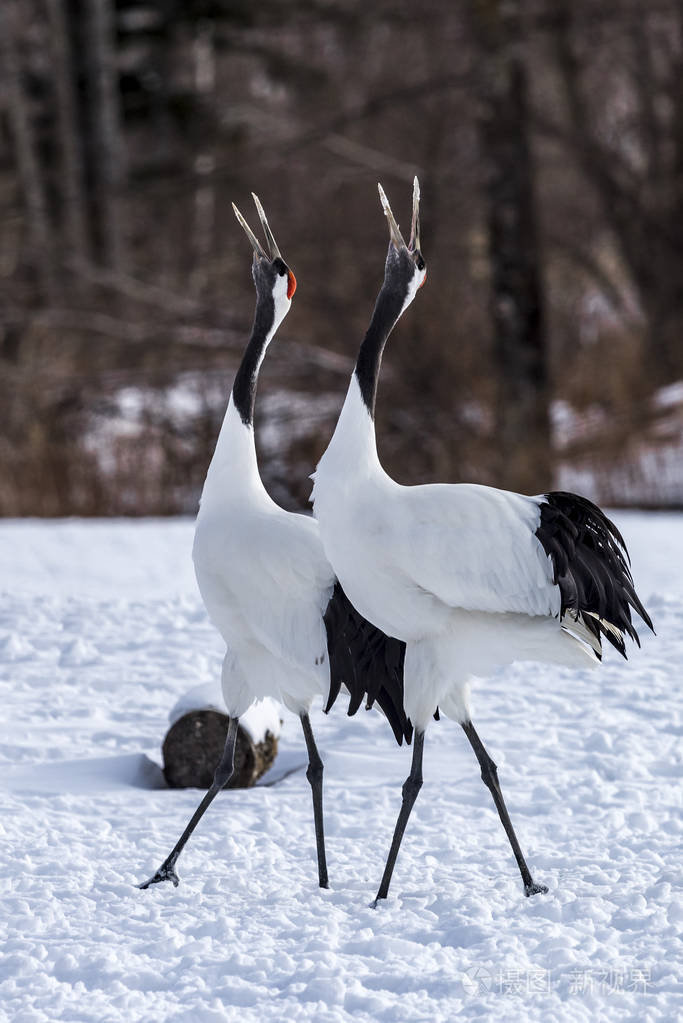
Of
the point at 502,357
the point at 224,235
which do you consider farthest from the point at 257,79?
the point at 502,357

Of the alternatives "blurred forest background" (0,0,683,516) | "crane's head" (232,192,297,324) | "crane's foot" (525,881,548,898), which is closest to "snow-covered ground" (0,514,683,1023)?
"crane's foot" (525,881,548,898)

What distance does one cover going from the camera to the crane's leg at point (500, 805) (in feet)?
12.1

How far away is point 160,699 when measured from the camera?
5570mm

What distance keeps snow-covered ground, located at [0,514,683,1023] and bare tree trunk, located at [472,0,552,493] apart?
4.32 metres

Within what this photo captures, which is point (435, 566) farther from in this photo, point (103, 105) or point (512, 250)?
point (103, 105)

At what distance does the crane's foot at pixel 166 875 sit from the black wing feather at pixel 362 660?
26.4 inches

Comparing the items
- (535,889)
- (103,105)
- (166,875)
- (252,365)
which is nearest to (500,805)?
(535,889)

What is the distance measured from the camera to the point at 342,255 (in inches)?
522

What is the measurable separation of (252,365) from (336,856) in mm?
1476

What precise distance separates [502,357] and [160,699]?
20.4 feet

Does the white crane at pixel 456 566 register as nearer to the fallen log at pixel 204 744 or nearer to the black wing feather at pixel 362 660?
the black wing feather at pixel 362 660

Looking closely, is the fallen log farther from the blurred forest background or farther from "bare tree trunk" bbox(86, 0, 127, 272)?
"bare tree trunk" bbox(86, 0, 127, 272)

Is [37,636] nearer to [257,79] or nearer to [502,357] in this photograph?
[502,357]

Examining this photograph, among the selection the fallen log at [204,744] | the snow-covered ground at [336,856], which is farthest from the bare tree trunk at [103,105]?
the fallen log at [204,744]
